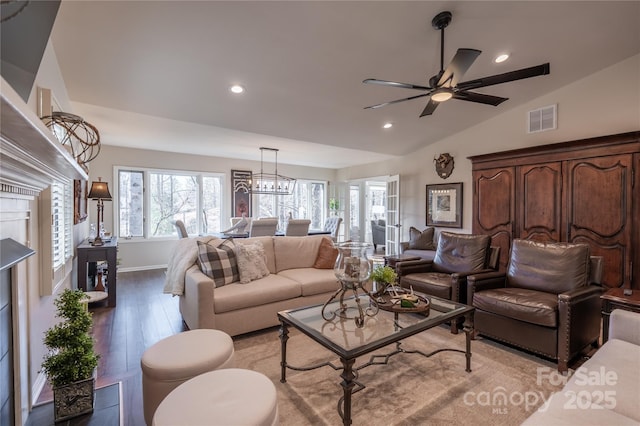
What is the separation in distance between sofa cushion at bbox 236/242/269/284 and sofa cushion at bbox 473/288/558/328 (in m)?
2.23

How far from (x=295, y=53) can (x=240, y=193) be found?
4.84 metres

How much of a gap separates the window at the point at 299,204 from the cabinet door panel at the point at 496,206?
15.8 feet

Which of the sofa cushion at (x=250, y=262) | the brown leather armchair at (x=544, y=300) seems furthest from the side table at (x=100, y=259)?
the brown leather armchair at (x=544, y=300)

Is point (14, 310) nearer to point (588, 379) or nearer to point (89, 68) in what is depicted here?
point (89, 68)

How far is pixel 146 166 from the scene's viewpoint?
6137 mm

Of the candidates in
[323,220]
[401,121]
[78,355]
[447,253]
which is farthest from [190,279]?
[323,220]

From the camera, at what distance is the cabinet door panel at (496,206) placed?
4.43 m

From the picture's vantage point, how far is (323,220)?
914 centimetres

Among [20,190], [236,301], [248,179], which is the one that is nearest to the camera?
[20,190]

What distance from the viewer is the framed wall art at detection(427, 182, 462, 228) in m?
5.31

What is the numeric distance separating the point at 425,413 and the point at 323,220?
7420 mm

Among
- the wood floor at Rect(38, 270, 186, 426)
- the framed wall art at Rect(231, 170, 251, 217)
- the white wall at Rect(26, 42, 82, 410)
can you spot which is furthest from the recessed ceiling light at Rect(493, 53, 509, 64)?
the framed wall art at Rect(231, 170, 251, 217)

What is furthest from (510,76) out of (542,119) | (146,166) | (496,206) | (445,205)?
(146,166)

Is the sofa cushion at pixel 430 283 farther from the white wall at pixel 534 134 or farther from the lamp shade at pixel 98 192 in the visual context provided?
the lamp shade at pixel 98 192
